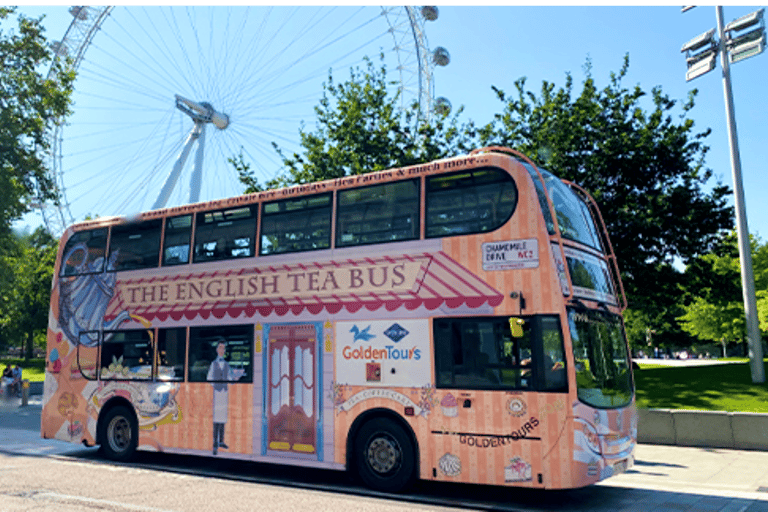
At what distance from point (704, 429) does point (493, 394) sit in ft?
23.1

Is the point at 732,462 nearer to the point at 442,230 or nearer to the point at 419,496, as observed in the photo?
the point at 419,496

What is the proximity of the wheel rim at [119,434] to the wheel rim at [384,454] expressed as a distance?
5308 millimetres

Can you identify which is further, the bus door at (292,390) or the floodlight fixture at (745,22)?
the floodlight fixture at (745,22)

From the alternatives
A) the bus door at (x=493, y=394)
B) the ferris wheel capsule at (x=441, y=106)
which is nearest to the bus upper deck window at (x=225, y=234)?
the bus door at (x=493, y=394)

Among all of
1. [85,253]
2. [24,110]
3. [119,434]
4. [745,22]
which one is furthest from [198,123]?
[745,22]

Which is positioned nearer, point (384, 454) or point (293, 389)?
point (384, 454)

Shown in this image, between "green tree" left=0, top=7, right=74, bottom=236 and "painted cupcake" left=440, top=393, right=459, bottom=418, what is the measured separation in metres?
21.6

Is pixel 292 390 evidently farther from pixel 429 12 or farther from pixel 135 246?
pixel 429 12

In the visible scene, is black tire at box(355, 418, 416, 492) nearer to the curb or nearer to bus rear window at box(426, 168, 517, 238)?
bus rear window at box(426, 168, 517, 238)

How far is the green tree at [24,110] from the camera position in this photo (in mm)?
24269

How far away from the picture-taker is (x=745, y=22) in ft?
58.6

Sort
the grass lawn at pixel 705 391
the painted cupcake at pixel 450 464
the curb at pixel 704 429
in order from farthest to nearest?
1. the grass lawn at pixel 705 391
2. the curb at pixel 704 429
3. the painted cupcake at pixel 450 464

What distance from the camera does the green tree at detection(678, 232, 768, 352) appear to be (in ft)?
72.8

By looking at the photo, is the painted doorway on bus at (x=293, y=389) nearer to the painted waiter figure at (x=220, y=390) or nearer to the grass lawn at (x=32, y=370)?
the painted waiter figure at (x=220, y=390)
